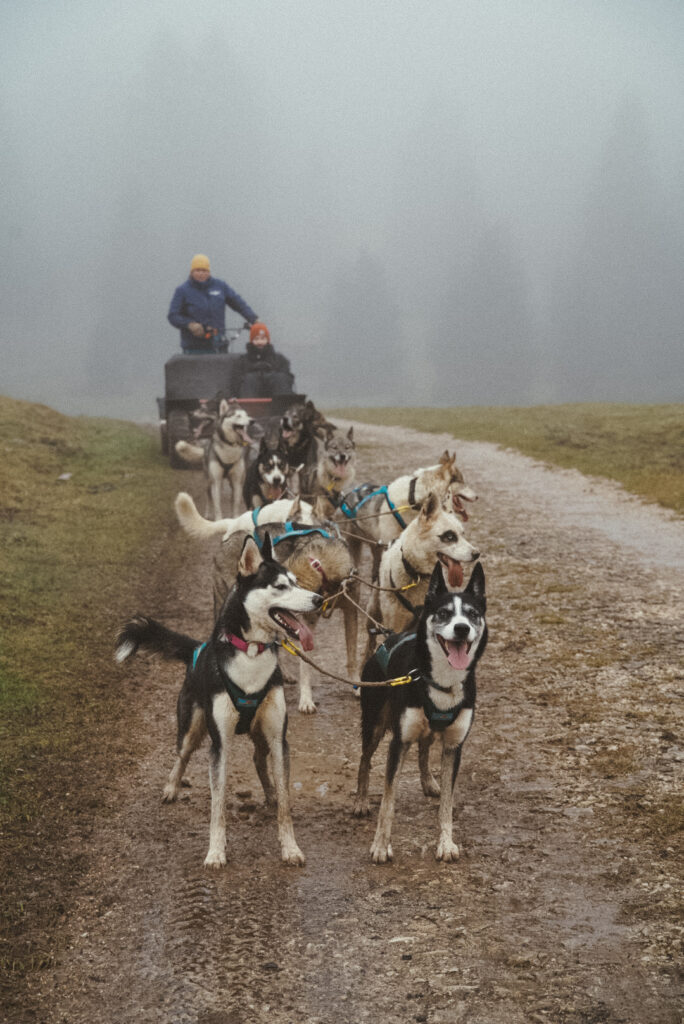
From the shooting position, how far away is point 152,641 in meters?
5.66

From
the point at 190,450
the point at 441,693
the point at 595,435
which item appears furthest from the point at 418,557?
the point at 595,435

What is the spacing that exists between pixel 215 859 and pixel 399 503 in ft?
13.6

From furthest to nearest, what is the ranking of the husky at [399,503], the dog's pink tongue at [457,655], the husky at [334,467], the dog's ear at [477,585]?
the husky at [334,467]
the husky at [399,503]
the dog's ear at [477,585]
the dog's pink tongue at [457,655]

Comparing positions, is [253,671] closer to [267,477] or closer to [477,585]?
[477,585]

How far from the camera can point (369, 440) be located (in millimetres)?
24734

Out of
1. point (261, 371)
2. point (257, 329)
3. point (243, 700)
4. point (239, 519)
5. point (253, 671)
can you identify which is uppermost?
point (257, 329)

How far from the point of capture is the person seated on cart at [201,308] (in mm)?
19797

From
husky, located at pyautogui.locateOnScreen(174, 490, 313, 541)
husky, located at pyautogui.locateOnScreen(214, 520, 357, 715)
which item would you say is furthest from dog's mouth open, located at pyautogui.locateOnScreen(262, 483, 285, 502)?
husky, located at pyautogui.locateOnScreen(214, 520, 357, 715)

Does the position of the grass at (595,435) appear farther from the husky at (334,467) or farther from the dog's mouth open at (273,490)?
the dog's mouth open at (273,490)

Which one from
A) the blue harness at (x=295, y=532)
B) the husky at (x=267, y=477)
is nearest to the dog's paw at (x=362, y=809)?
the blue harness at (x=295, y=532)

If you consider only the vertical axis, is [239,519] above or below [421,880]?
above

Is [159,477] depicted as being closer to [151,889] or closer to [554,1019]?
[151,889]

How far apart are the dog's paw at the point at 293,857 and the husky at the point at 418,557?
2.12 metres

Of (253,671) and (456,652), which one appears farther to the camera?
(253,671)
